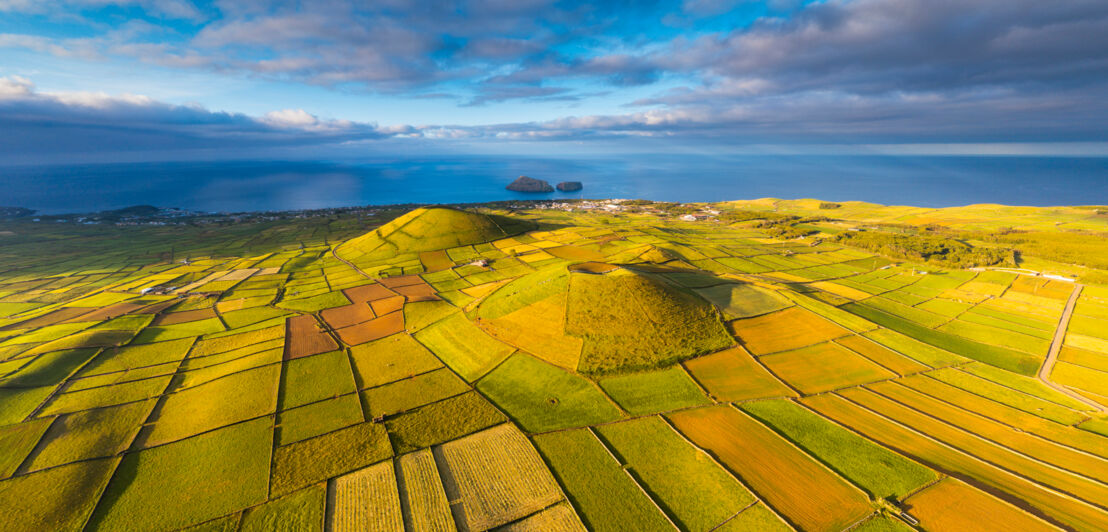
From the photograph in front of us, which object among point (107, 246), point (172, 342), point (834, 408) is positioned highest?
point (834, 408)

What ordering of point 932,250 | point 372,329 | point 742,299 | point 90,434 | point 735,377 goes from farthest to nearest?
point 932,250, point 742,299, point 372,329, point 735,377, point 90,434

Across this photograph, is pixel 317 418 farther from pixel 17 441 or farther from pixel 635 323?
pixel 635 323

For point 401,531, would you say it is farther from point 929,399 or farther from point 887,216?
point 887,216

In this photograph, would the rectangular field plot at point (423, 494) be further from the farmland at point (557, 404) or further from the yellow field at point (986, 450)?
the yellow field at point (986, 450)

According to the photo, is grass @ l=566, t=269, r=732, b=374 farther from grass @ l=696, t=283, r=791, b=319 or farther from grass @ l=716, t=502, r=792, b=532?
grass @ l=716, t=502, r=792, b=532

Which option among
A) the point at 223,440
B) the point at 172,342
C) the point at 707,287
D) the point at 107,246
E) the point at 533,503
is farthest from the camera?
the point at 107,246

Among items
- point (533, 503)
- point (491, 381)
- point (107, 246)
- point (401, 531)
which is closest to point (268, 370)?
point (491, 381)

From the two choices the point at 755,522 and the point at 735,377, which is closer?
the point at 755,522

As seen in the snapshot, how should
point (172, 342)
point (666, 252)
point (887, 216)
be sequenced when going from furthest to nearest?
point (887, 216) → point (666, 252) → point (172, 342)

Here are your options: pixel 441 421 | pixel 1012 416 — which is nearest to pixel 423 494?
pixel 441 421
